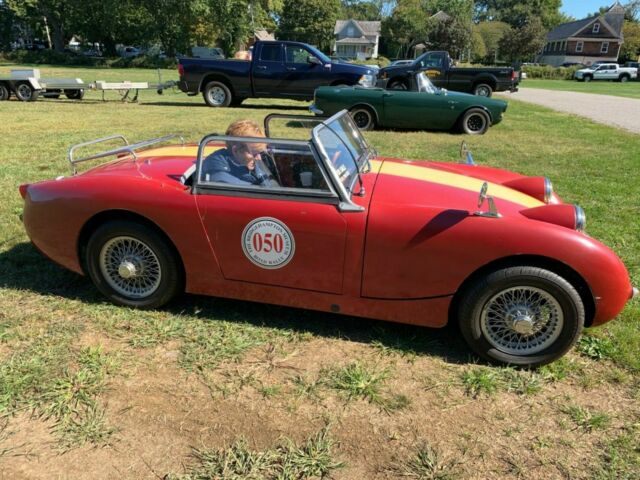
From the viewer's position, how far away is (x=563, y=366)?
2.91 m

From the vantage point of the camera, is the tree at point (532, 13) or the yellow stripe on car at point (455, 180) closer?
the yellow stripe on car at point (455, 180)

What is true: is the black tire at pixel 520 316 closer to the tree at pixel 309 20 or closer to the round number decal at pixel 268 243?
the round number decal at pixel 268 243

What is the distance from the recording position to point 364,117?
1070 cm

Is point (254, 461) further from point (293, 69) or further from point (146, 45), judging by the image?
point (146, 45)

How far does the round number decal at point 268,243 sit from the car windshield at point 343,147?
18.8 inches

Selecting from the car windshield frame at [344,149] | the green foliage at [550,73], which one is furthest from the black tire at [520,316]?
the green foliage at [550,73]

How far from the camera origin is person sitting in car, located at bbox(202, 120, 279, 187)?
3.06 meters

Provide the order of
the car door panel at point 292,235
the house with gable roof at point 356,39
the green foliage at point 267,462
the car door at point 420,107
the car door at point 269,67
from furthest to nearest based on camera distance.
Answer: the house with gable roof at point 356,39 → the car door at point 269,67 → the car door at point 420,107 → the car door panel at point 292,235 → the green foliage at point 267,462

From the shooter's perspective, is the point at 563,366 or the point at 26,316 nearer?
the point at 563,366

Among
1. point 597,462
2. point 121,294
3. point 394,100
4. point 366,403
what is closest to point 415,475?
point 366,403

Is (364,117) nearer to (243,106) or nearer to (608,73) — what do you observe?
(243,106)

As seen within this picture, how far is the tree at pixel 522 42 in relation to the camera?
191 ft

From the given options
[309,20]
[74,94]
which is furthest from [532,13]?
[74,94]

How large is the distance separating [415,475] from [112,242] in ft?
7.96
